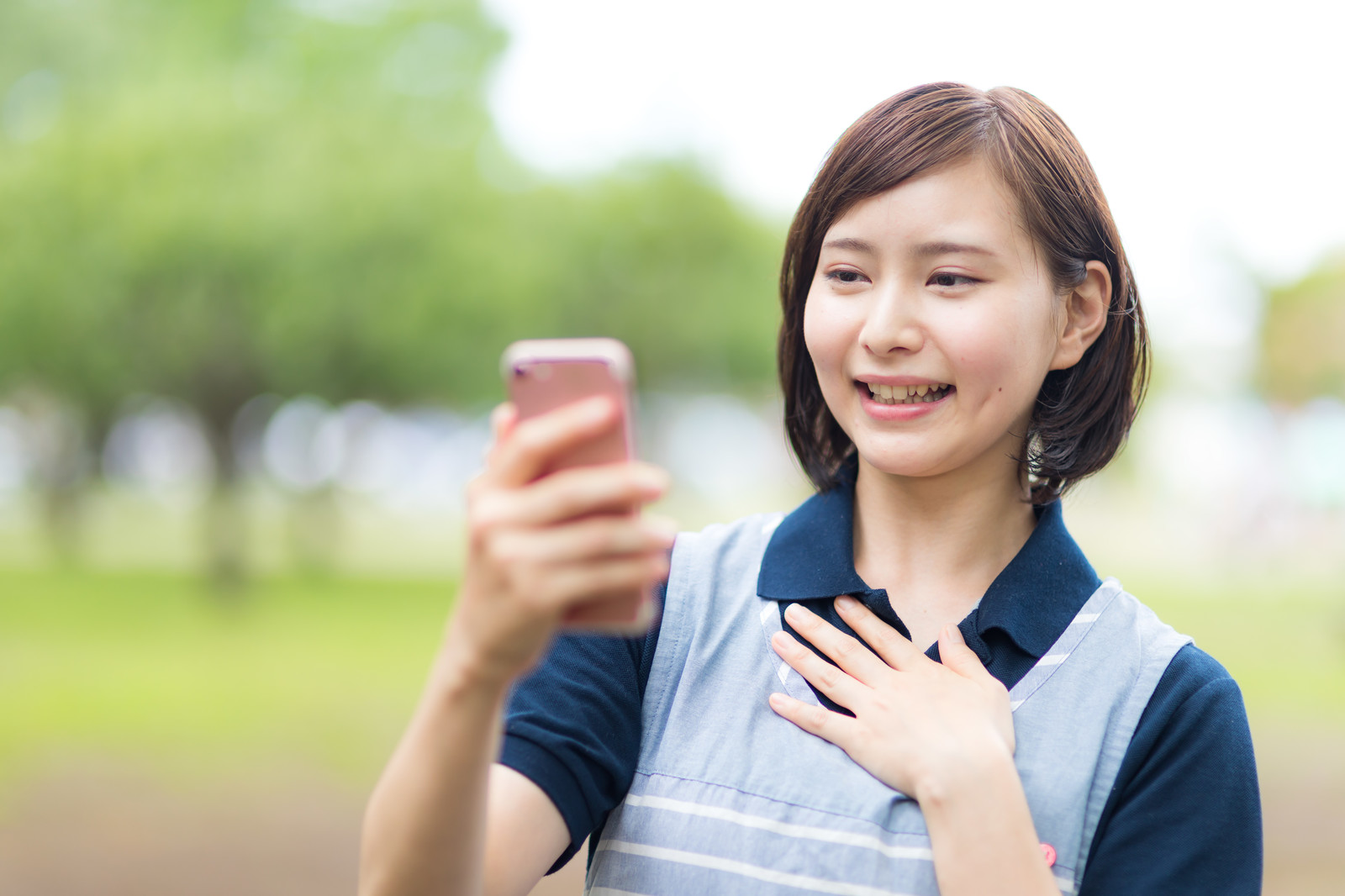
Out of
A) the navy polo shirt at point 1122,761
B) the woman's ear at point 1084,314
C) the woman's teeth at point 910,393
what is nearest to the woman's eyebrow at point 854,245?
the woman's teeth at point 910,393

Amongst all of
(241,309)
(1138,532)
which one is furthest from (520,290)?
(1138,532)

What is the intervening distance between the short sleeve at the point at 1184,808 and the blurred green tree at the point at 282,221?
9.77m

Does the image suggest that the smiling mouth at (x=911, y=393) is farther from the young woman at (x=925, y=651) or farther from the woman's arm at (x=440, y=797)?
the woman's arm at (x=440, y=797)

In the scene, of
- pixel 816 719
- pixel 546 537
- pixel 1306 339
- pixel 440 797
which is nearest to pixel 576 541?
pixel 546 537

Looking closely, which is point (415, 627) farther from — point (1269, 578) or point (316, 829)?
point (1269, 578)

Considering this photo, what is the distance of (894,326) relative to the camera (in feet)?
5.28

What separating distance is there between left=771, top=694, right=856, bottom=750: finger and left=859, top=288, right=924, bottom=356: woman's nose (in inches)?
19.5

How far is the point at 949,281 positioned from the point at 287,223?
34.3ft

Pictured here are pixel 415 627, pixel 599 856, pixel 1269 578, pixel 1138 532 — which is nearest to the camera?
pixel 599 856

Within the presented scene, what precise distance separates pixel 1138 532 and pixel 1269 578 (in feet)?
25.8

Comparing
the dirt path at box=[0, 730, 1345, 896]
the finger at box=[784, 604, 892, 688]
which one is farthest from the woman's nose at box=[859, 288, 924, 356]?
the dirt path at box=[0, 730, 1345, 896]

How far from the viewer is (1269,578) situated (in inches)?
723

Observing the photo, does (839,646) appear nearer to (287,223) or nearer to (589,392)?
(589,392)

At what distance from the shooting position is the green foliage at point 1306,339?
18.0 m
